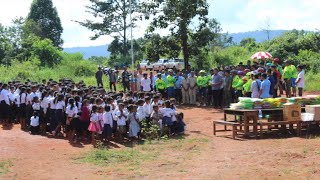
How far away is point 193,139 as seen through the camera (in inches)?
539

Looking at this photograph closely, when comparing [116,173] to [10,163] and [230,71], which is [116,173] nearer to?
[10,163]

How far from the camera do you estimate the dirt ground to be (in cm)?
968

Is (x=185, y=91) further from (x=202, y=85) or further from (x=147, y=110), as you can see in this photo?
(x=147, y=110)

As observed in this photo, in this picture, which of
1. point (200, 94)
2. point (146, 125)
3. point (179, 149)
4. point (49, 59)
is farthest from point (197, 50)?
point (49, 59)

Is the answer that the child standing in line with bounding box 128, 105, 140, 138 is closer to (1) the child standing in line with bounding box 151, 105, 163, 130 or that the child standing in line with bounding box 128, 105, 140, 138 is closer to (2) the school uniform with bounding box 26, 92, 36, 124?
(1) the child standing in line with bounding box 151, 105, 163, 130

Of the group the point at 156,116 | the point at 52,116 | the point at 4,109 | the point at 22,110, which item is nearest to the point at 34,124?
the point at 52,116

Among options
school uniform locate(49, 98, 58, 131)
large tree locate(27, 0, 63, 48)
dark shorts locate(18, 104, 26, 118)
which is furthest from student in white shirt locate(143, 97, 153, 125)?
large tree locate(27, 0, 63, 48)

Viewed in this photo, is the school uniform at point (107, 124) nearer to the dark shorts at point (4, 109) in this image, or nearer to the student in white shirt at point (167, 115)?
the student in white shirt at point (167, 115)

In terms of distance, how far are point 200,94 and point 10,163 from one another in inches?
416

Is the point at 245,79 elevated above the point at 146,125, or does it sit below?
above

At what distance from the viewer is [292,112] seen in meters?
13.1

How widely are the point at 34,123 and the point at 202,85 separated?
24.1 feet

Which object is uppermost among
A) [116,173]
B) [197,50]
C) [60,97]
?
[197,50]

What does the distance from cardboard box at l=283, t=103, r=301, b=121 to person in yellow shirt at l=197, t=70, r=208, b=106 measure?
6.92 m
